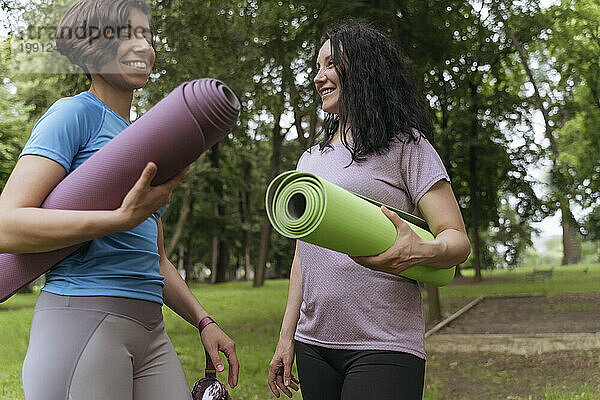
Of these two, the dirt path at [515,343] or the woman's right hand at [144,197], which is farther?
the dirt path at [515,343]

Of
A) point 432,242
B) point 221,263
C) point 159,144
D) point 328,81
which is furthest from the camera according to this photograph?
point 221,263

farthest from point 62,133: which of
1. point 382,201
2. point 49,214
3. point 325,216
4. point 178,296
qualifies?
point 382,201

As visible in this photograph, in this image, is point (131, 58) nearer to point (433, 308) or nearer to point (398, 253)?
point (398, 253)

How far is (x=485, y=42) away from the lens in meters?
14.1

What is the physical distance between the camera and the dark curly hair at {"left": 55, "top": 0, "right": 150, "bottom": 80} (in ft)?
5.67

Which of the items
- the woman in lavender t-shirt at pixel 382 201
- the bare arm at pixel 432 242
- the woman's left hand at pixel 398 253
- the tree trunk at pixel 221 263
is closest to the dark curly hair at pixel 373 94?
the woman in lavender t-shirt at pixel 382 201

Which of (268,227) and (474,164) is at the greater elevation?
(474,164)

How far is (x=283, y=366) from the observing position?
2465 millimetres

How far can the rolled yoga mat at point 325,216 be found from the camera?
1.48m

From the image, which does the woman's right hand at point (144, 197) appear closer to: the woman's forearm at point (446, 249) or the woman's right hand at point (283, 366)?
the woman's forearm at point (446, 249)

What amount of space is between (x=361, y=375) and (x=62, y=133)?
45.8 inches

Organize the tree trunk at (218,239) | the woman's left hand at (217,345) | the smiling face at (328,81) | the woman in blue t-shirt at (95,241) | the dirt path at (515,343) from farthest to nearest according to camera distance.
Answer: the tree trunk at (218,239), the dirt path at (515,343), the smiling face at (328,81), the woman's left hand at (217,345), the woman in blue t-shirt at (95,241)

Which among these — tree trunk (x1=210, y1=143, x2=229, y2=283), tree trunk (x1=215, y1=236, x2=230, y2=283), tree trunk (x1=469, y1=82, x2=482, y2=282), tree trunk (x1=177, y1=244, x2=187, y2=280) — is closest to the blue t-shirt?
tree trunk (x1=469, y1=82, x2=482, y2=282)

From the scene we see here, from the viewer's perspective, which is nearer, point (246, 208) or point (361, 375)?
point (361, 375)
